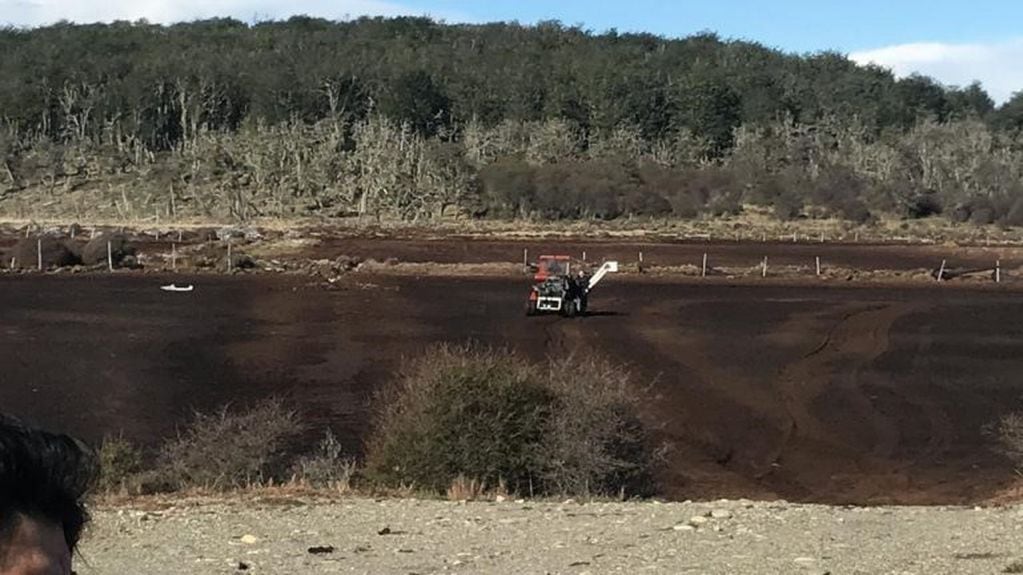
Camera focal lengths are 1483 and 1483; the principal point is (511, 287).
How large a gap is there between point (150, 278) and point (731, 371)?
3120cm

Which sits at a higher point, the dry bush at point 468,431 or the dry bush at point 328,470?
the dry bush at point 468,431

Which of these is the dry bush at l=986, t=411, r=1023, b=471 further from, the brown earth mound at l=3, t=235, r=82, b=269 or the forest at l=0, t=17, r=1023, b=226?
the forest at l=0, t=17, r=1023, b=226

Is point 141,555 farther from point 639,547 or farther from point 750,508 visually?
point 750,508

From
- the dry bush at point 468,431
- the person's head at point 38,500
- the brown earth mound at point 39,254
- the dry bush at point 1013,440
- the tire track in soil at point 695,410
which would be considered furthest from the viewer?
the brown earth mound at point 39,254

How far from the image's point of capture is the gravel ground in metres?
10.7

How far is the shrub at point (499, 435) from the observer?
15914 millimetres

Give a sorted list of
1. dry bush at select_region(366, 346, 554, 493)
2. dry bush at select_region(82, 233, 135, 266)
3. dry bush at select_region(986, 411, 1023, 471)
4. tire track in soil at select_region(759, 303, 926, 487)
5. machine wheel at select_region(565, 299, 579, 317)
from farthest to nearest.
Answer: dry bush at select_region(82, 233, 135, 266) < machine wheel at select_region(565, 299, 579, 317) < tire track in soil at select_region(759, 303, 926, 487) < dry bush at select_region(986, 411, 1023, 471) < dry bush at select_region(366, 346, 554, 493)

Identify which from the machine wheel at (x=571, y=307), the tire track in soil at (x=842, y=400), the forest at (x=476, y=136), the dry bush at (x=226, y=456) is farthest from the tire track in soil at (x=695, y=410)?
the forest at (x=476, y=136)

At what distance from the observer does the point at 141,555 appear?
1099 centimetres

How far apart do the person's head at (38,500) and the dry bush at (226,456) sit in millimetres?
14534

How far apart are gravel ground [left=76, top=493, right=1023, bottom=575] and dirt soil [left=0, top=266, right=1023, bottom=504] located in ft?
17.4

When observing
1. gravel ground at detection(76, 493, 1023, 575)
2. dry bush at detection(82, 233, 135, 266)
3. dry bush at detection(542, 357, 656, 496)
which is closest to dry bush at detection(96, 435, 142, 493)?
gravel ground at detection(76, 493, 1023, 575)

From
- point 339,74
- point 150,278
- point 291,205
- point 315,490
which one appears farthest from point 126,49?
point 315,490

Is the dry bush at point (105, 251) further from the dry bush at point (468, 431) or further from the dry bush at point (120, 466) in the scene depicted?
the dry bush at point (468, 431)
